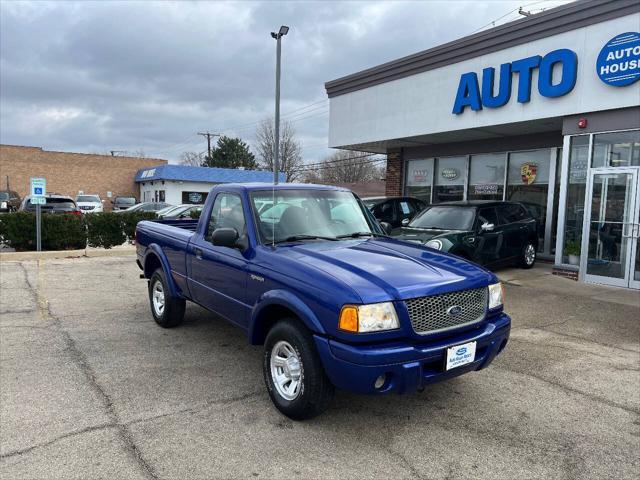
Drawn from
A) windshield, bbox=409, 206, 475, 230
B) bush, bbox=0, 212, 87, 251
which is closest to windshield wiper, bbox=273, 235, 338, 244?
windshield, bbox=409, 206, 475, 230

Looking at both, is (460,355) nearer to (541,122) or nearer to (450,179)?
(541,122)

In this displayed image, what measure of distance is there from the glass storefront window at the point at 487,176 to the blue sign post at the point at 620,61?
4148 millimetres

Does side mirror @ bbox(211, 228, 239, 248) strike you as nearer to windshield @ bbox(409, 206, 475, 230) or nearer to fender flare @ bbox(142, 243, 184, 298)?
fender flare @ bbox(142, 243, 184, 298)

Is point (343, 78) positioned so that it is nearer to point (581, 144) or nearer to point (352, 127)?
point (352, 127)

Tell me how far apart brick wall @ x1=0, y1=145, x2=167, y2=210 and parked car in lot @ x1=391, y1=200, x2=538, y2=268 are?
40373 millimetres

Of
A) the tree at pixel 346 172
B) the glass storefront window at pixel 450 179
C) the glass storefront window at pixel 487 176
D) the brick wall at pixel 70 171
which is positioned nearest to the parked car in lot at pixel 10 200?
the brick wall at pixel 70 171

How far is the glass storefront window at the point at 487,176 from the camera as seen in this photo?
43.4ft

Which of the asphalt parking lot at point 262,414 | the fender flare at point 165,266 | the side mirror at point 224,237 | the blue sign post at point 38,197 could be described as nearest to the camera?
the asphalt parking lot at point 262,414

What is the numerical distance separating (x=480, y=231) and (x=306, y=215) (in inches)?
224

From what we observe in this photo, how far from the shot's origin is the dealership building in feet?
29.5

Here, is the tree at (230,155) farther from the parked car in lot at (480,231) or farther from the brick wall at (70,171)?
the parked car in lot at (480,231)

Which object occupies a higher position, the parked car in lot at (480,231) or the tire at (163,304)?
the parked car in lot at (480,231)

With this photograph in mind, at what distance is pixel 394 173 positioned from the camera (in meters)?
16.0

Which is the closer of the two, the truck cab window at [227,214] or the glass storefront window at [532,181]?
the truck cab window at [227,214]
